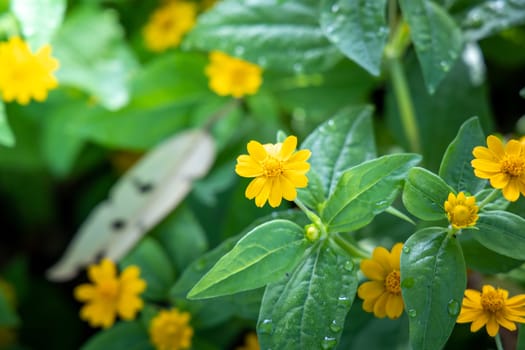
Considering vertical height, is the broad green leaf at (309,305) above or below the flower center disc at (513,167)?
below

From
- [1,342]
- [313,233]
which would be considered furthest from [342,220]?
[1,342]

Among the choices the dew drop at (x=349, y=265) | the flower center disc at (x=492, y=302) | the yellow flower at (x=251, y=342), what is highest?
the dew drop at (x=349, y=265)

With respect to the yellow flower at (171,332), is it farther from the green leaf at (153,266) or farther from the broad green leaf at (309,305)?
the broad green leaf at (309,305)

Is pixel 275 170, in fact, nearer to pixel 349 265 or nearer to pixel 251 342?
pixel 349 265

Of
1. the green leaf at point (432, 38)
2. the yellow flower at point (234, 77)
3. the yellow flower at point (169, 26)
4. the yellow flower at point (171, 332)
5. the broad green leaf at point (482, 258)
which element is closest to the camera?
the broad green leaf at point (482, 258)

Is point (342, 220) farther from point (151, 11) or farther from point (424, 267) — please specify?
point (151, 11)

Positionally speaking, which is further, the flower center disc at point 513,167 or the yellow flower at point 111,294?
the yellow flower at point 111,294

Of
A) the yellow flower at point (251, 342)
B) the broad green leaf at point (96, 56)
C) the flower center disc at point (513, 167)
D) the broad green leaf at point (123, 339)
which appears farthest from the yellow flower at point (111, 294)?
the flower center disc at point (513, 167)
